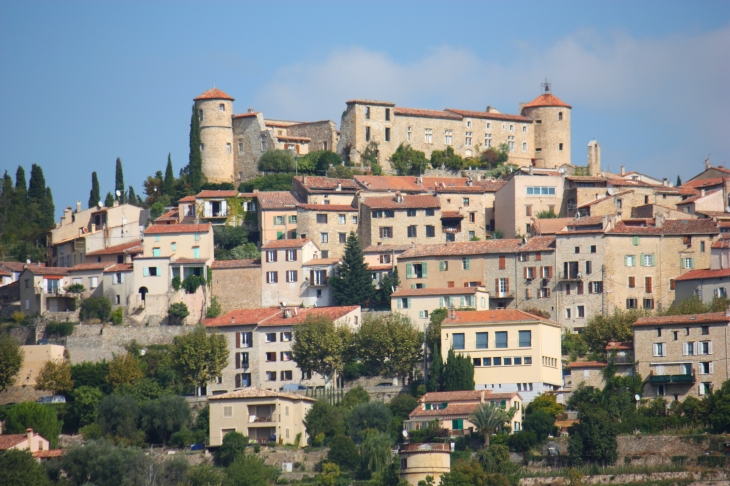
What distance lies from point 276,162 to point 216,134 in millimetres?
5218

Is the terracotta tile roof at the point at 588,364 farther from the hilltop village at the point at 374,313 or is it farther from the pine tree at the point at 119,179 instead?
the pine tree at the point at 119,179

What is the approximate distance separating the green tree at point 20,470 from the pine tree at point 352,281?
2351 cm

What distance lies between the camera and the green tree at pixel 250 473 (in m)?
61.2

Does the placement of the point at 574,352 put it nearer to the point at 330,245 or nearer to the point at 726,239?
the point at 726,239

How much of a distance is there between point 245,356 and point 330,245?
44.7 ft

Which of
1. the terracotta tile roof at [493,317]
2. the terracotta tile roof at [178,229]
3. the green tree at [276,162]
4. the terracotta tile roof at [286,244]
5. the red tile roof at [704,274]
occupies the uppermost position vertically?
the green tree at [276,162]

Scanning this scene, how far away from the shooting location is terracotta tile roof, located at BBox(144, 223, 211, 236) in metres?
84.4

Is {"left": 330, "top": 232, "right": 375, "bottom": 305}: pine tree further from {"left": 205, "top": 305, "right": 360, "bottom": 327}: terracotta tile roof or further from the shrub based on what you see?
the shrub

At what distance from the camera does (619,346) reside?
227 ft

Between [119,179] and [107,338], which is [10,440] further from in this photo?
[119,179]

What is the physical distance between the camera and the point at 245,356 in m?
75.2

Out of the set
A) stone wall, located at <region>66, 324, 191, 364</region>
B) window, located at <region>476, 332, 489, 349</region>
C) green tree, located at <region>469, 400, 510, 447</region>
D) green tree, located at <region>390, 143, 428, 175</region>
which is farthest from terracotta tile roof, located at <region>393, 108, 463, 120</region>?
green tree, located at <region>469, 400, 510, 447</region>

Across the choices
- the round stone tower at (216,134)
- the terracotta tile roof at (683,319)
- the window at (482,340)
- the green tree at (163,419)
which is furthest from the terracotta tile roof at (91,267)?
the terracotta tile roof at (683,319)

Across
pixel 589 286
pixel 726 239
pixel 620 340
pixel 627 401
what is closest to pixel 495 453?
pixel 627 401
